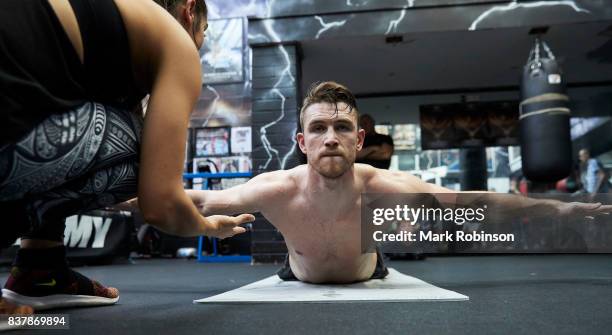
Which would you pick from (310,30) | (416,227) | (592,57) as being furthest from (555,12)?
(416,227)

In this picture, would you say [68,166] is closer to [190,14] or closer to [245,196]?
[190,14]

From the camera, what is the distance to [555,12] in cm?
369

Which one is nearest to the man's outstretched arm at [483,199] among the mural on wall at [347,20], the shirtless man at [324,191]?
the shirtless man at [324,191]

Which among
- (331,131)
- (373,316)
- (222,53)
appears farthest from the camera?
(222,53)

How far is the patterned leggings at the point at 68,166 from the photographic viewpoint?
2.51 ft

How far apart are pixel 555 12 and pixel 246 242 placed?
135 inches

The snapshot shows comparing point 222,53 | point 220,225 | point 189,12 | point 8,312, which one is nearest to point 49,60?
point 189,12

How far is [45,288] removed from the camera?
4.49 feet

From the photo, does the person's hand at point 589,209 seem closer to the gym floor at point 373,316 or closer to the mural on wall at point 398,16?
the gym floor at point 373,316

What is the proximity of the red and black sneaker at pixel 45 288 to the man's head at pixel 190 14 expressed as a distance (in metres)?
0.81

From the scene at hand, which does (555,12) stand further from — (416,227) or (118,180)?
(118,180)

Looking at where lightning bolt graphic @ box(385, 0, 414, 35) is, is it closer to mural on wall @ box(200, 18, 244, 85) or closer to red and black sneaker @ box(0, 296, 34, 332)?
mural on wall @ box(200, 18, 244, 85)

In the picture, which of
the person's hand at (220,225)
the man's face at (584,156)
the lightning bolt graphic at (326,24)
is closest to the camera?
the person's hand at (220,225)

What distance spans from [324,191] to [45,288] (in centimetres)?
96
